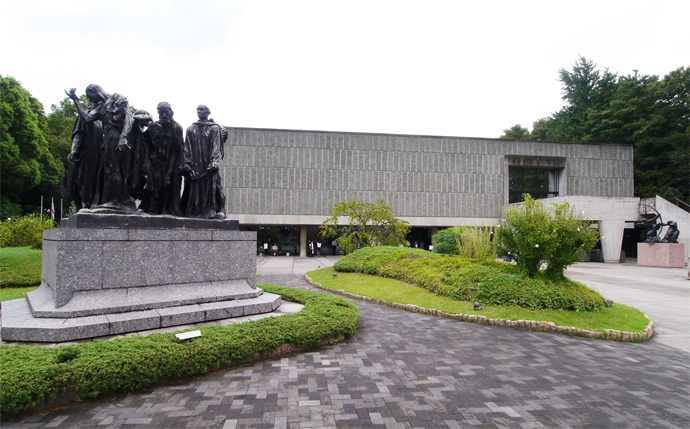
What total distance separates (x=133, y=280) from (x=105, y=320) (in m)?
0.81

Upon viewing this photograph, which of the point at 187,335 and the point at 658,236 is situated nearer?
the point at 187,335

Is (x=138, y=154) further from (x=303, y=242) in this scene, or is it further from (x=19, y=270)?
(x=303, y=242)

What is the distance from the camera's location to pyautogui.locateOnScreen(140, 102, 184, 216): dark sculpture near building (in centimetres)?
653

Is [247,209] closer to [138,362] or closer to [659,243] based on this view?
[138,362]

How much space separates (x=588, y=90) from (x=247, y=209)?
44.6 meters

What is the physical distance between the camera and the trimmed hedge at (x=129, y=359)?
330 cm

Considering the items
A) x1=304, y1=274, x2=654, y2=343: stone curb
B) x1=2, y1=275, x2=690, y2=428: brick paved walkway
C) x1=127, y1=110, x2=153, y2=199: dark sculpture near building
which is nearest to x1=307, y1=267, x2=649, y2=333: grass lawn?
x1=304, y1=274, x2=654, y2=343: stone curb

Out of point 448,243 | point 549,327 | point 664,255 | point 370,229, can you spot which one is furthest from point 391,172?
point 549,327

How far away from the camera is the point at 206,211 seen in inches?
278

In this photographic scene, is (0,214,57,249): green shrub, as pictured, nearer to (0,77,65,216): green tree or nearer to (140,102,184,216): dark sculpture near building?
(0,77,65,216): green tree

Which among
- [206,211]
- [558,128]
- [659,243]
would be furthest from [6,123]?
[558,128]

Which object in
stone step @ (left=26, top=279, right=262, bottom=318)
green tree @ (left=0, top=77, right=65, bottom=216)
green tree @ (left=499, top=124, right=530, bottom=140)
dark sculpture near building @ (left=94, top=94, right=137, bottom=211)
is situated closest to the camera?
stone step @ (left=26, top=279, right=262, bottom=318)

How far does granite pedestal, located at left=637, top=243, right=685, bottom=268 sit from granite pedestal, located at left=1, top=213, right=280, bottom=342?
2727 centimetres

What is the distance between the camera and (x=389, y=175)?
31.7 meters
